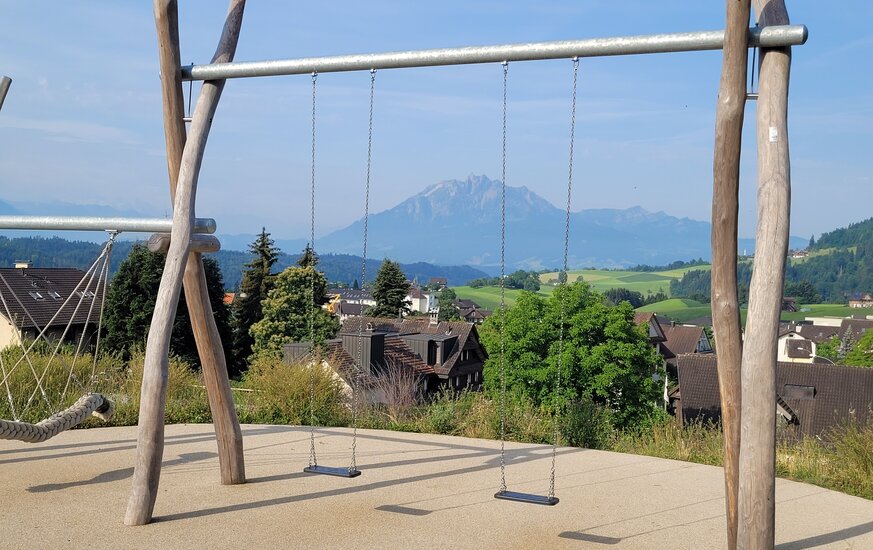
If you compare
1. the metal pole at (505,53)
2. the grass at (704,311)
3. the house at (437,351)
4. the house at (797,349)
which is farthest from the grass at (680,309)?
the metal pole at (505,53)

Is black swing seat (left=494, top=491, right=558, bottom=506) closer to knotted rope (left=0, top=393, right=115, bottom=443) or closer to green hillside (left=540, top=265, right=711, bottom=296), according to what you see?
knotted rope (left=0, top=393, right=115, bottom=443)

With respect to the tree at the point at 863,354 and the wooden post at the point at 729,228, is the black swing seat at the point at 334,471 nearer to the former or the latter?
the wooden post at the point at 729,228

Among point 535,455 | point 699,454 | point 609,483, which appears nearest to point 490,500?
point 609,483

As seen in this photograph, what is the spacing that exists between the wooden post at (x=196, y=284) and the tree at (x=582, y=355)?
81.2ft

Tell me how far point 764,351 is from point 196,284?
3.74 m

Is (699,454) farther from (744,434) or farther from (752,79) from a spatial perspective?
(752,79)

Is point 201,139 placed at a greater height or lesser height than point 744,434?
greater

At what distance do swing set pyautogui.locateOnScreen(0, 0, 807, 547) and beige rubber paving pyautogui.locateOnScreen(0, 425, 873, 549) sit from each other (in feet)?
0.93

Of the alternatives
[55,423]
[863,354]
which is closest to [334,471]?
[55,423]

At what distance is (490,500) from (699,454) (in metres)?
2.68

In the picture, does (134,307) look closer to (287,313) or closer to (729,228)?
(287,313)

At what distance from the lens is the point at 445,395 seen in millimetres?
9398

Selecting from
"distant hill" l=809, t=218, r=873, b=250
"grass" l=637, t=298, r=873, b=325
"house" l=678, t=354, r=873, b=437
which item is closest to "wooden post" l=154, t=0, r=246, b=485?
"house" l=678, t=354, r=873, b=437

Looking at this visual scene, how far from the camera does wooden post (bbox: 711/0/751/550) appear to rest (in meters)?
4.61
